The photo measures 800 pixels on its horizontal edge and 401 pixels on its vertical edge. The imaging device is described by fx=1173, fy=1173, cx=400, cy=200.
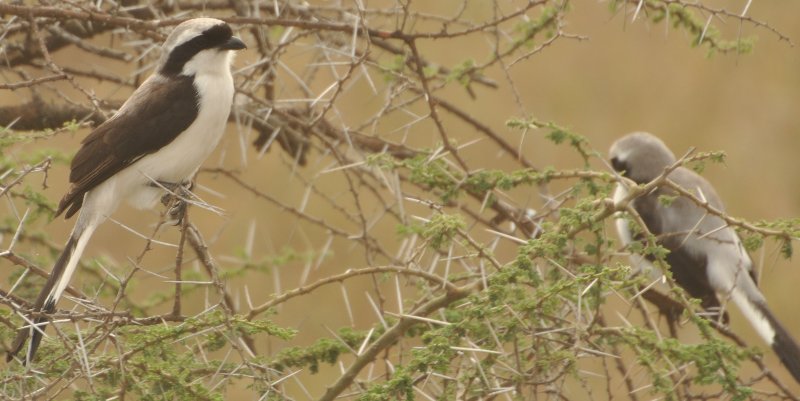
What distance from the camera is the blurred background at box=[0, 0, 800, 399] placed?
26.3ft

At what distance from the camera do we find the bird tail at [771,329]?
13.9ft

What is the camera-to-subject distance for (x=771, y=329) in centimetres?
436

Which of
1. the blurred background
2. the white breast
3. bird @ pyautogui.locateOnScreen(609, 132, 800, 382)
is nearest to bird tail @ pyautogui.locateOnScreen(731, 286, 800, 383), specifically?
bird @ pyautogui.locateOnScreen(609, 132, 800, 382)

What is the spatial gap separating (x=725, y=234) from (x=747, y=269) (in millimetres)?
208

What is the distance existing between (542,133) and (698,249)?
12.9 feet

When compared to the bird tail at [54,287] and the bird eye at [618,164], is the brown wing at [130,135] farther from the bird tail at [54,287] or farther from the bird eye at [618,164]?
the bird eye at [618,164]

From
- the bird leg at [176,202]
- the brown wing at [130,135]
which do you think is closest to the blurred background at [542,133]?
the bird leg at [176,202]

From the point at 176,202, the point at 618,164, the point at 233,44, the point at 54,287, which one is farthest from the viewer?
the point at 618,164

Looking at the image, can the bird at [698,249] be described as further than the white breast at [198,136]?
Yes

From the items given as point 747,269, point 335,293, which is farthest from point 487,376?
point 335,293

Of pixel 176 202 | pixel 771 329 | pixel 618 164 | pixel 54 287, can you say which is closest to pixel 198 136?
pixel 176 202

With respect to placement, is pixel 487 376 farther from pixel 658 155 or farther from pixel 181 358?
pixel 658 155

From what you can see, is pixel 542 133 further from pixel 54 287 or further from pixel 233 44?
pixel 54 287

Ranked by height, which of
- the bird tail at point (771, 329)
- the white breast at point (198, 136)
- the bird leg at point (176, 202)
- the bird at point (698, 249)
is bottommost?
the bird leg at point (176, 202)
